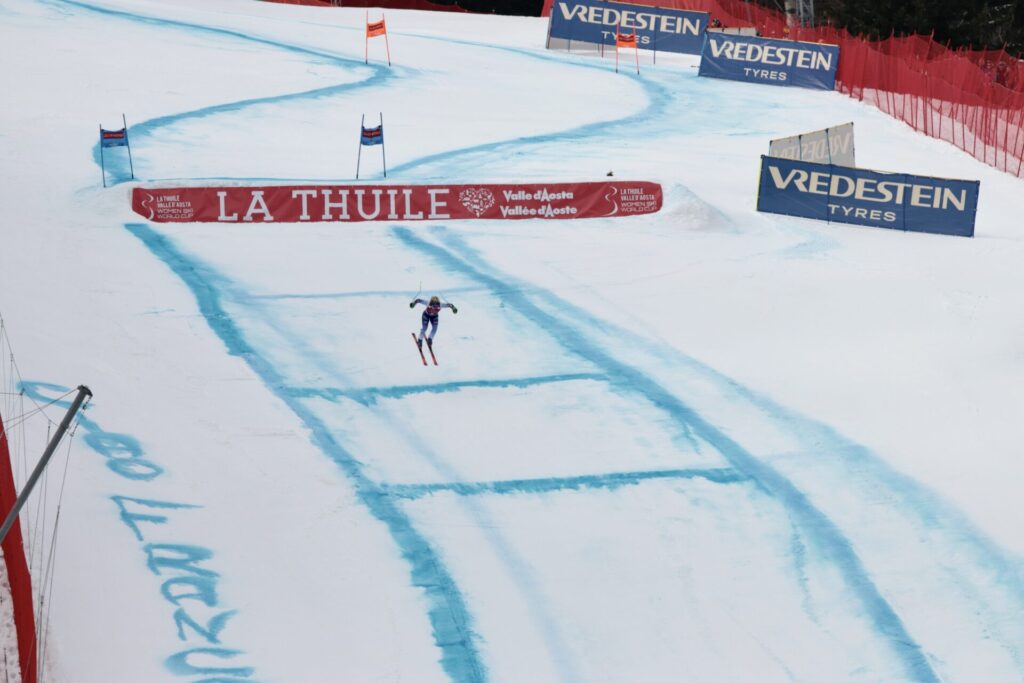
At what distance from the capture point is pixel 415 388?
19.7 metres

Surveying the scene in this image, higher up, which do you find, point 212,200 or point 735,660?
point 212,200

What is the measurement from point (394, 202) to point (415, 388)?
23.8 ft

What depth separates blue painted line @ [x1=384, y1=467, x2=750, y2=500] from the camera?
17.0 metres

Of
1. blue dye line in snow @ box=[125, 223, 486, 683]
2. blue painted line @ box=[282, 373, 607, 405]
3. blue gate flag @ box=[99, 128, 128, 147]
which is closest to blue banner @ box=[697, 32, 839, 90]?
blue gate flag @ box=[99, 128, 128, 147]

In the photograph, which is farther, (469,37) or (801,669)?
(469,37)

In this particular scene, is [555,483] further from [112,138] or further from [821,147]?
[821,147]

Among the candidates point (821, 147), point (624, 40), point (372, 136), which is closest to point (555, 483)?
point (372, 136)

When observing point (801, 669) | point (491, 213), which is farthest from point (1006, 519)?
point (491, 213)

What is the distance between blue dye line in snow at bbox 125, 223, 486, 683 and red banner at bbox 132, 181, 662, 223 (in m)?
2.48

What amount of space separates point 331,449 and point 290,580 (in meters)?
2.92

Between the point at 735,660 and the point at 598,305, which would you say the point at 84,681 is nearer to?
the point at 735,660

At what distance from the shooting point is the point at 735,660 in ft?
47.3

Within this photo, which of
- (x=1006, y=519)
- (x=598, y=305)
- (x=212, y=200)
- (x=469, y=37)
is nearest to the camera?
(x=1006, y=519)

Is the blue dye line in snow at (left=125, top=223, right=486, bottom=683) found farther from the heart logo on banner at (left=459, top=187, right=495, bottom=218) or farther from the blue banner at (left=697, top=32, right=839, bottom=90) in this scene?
the blue banner at (left=697, top=32, right=839, bottom=90)
